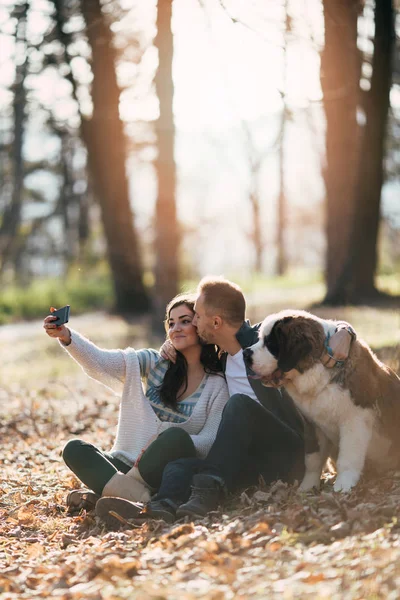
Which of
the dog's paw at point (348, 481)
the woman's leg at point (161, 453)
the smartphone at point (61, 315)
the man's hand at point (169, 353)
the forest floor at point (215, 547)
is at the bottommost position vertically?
the forest floor at point (215, 547)

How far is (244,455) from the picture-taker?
5102 mm

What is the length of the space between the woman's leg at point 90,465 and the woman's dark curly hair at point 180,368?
0.62m

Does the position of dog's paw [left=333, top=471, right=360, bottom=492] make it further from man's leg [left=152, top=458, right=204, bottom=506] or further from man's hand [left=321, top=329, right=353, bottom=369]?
man's leg [left=152, top=458, right=204, bottom=506]

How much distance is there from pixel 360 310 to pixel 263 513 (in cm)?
1162

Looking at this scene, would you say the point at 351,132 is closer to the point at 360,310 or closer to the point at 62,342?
the point at 360,310

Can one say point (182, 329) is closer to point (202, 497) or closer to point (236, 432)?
point (236, 432)

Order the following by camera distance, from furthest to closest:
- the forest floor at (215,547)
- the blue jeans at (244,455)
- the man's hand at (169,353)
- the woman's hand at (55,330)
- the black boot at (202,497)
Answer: the man's hand at (169,353) < the woman's hand at (55,330) < the blue jeans at (244,455) < the black boot at (202,497) < the forest floor at (215,547)

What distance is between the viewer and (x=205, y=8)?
8.95 metres

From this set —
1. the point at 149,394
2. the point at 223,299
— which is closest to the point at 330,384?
the point at 223,299

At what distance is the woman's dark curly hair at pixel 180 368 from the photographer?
18.3ft

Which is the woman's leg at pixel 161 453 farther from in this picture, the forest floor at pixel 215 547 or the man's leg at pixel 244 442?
the forest floor at pixel 215 547

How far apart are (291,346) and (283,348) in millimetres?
55

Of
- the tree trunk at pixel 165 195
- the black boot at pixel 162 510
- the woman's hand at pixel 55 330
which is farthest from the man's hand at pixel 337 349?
the tree trunk at pixel 165 195

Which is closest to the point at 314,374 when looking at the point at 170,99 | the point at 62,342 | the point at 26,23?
the point at 62,342
